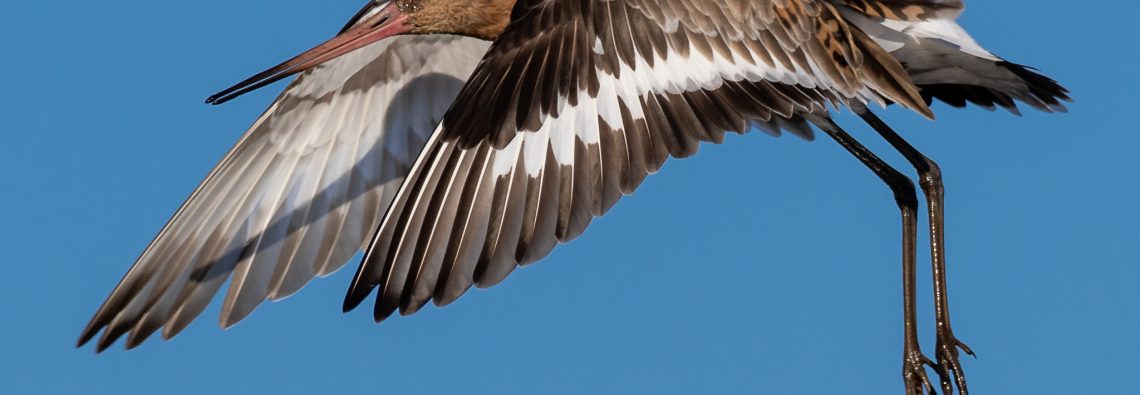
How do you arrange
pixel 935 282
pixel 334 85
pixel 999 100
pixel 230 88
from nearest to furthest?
pixel 230 88 < pixel 935 282 < pixel 999 100 < pixel 334 85

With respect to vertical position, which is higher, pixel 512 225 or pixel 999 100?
pixel 999 100

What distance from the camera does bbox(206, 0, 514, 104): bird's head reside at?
9.29 metres

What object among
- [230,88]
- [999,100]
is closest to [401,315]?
[230,88]

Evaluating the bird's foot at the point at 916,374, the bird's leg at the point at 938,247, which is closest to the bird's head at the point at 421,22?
the bird's leg at the point at 938,247

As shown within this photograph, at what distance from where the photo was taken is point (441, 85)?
10602 mm

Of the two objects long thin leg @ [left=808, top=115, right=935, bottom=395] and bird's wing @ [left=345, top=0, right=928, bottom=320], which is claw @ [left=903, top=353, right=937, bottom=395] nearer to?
long thin leg @ [left=808, top=115, right=935, bottom=395]

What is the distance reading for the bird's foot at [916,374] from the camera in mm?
8789

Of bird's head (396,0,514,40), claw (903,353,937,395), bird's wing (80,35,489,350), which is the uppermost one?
bird's head (396,0,514,40)

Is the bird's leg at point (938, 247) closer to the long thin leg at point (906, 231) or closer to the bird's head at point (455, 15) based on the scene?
the long thin leg at point (906, 231)

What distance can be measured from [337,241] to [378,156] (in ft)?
2.74

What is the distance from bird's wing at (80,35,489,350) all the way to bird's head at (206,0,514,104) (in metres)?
0.85

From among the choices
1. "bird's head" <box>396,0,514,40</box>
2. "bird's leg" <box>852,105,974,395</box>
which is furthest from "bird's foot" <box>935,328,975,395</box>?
"bird's head" <box>396,0,514,40</box>

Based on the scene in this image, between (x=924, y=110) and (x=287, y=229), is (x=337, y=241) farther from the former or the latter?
(x=924, y=110)

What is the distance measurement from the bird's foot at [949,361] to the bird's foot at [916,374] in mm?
66
